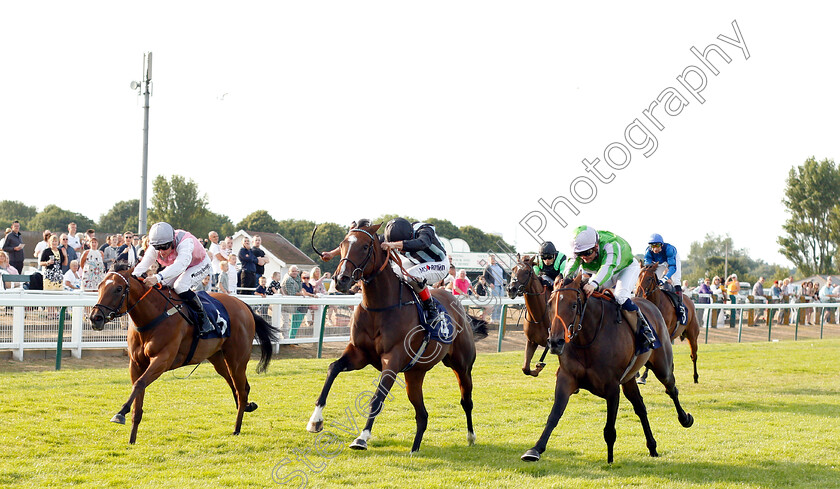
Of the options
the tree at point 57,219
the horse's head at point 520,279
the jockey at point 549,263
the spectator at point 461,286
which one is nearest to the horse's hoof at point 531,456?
the horse's head at point 520,279

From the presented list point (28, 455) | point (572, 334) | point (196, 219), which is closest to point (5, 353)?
point (28, 455)

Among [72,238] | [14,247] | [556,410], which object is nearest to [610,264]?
[556,410]

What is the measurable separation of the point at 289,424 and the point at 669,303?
578 centimetres

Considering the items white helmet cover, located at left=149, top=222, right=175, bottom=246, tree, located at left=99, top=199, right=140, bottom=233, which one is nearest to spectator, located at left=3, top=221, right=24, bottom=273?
white helmet cover, located at left=149, top=222, right=175, bottom=246

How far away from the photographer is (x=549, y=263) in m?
9.55

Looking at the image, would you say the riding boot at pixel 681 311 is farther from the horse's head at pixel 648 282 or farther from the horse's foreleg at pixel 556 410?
the horse's foreleg at pixel 556 410

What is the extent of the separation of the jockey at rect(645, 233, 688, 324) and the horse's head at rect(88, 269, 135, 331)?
6838 millimetres

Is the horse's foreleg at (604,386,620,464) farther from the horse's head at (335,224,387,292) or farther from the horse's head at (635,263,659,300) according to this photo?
the horse's head at (635,263,659,300)

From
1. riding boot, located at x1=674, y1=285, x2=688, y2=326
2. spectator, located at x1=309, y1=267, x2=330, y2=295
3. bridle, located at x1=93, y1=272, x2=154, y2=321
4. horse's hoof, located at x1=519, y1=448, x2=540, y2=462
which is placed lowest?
horse's hoof, located at x1=519, y1=448, x2=540, y2=462

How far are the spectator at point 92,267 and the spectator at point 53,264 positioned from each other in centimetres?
61

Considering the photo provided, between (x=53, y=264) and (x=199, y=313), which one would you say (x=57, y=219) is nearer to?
(x=53, y=264)

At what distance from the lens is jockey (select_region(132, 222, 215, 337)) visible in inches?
252

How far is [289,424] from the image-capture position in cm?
682

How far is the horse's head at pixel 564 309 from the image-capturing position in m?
5.20
